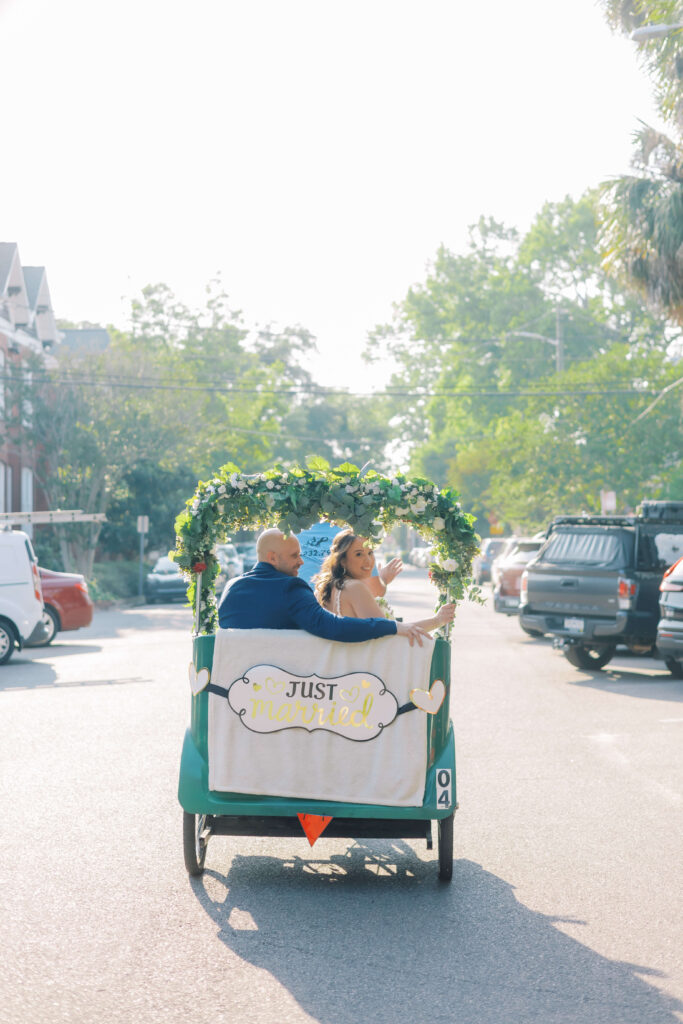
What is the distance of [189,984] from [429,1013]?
90cm

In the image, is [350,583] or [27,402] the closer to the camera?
[350,583]


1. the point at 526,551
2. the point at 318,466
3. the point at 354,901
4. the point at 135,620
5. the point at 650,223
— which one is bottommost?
the point at 135,620

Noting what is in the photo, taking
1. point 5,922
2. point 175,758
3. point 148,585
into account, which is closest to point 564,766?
point 175,758

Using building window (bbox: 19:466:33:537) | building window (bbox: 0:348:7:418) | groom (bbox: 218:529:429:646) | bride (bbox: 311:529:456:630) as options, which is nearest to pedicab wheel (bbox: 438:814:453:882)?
groom (bbox: 218:529:429:646)

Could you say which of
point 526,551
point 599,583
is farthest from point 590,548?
point 526,551

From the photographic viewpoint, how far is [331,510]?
24.0 ft

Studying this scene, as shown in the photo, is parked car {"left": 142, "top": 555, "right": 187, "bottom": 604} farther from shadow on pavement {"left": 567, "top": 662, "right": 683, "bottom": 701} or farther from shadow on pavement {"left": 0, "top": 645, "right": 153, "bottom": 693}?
shadow on pavement {"left": 567, "top": 662, "right": 683, "bottom": 701}

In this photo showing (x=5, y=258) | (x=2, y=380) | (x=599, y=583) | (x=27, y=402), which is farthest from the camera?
(x=5, y=258)

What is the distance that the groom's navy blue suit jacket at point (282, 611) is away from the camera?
6.29 metres

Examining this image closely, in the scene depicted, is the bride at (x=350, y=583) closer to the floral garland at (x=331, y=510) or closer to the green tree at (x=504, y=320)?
the floral garland at (x=331, y=510)

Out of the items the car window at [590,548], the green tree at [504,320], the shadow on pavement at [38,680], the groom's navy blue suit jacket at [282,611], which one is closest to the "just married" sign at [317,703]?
the groom's navy blue suit jacket at [282,611]

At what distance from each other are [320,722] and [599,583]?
428 inches

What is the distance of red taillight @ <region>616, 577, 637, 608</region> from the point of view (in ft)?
54.2

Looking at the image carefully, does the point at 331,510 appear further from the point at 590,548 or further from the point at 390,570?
the point at 590,548
